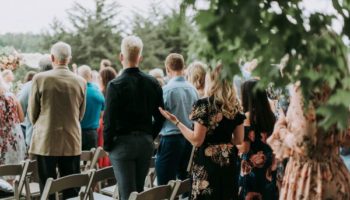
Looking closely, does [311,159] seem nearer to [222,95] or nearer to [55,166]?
[222,95]

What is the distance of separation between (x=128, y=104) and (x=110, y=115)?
157 millimetres

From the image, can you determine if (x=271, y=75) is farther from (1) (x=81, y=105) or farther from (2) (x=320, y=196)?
(1) (x=81, y=105)

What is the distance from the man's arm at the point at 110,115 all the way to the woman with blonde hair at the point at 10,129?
6.71ft

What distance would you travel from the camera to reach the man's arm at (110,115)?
390 cm

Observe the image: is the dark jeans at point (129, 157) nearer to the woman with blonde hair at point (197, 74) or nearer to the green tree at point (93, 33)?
the woman with blonde hair at point (197, 74)

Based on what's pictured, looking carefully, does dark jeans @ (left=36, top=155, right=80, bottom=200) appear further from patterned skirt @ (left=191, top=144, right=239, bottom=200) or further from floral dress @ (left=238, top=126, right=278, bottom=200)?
floral dress @ (left=238, top=126, right=278, bottom=200)

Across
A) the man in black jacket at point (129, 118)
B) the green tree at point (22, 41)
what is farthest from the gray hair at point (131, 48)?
the green tree at point (22, 41)

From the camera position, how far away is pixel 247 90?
386cm

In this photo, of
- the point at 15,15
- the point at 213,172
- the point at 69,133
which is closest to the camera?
the point at 213,172

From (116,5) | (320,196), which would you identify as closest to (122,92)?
(320,196)

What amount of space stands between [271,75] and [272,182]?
2.53 m

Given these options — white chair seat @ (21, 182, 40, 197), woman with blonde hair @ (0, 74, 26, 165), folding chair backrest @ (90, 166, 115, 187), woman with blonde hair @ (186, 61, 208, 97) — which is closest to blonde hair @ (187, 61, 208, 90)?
woman with blonde hair @ (186, 61, 208, 97)

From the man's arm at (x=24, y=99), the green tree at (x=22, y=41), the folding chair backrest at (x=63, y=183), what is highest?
the green tree at (x=22, y=41)

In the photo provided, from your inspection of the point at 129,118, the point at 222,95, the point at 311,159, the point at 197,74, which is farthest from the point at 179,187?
the point at 197,74
